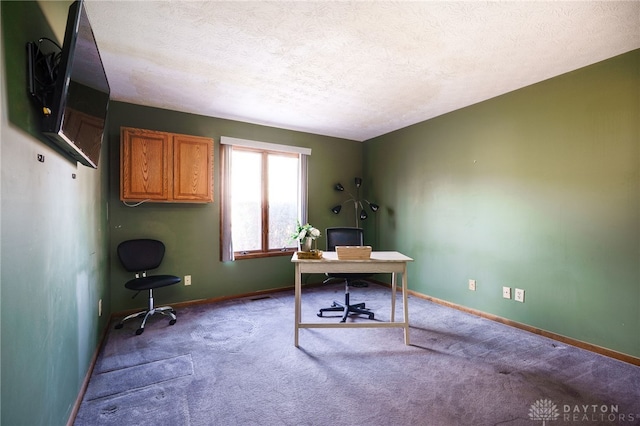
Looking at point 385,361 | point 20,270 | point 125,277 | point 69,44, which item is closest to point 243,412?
point 385,361

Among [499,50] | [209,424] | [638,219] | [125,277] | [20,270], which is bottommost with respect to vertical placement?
[209,424]

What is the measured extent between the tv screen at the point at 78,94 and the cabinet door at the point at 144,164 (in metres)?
1.54

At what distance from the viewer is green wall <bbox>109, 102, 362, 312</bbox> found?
11.3 feet

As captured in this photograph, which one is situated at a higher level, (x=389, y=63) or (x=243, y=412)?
(x=389, y=63)

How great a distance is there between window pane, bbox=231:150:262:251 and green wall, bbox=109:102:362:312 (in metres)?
0.23

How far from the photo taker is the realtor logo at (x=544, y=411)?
1761mm

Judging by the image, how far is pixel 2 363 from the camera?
3.13 feet

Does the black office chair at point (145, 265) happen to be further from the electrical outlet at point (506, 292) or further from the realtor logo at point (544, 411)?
the electrical outlet at point (506, 292)

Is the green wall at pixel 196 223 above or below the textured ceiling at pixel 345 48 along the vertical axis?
below

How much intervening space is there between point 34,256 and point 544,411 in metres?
2.87

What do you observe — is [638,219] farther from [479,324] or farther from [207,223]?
[207,223]

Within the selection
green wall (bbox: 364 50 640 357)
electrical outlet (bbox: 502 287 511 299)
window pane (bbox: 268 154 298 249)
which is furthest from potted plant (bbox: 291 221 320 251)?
electrical outlet (bbox: 502 287 511 299)

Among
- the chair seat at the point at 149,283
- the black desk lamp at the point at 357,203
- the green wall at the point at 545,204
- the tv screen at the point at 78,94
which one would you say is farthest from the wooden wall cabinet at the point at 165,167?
the green wall at the point at 545,204

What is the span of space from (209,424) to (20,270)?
4.17ft
